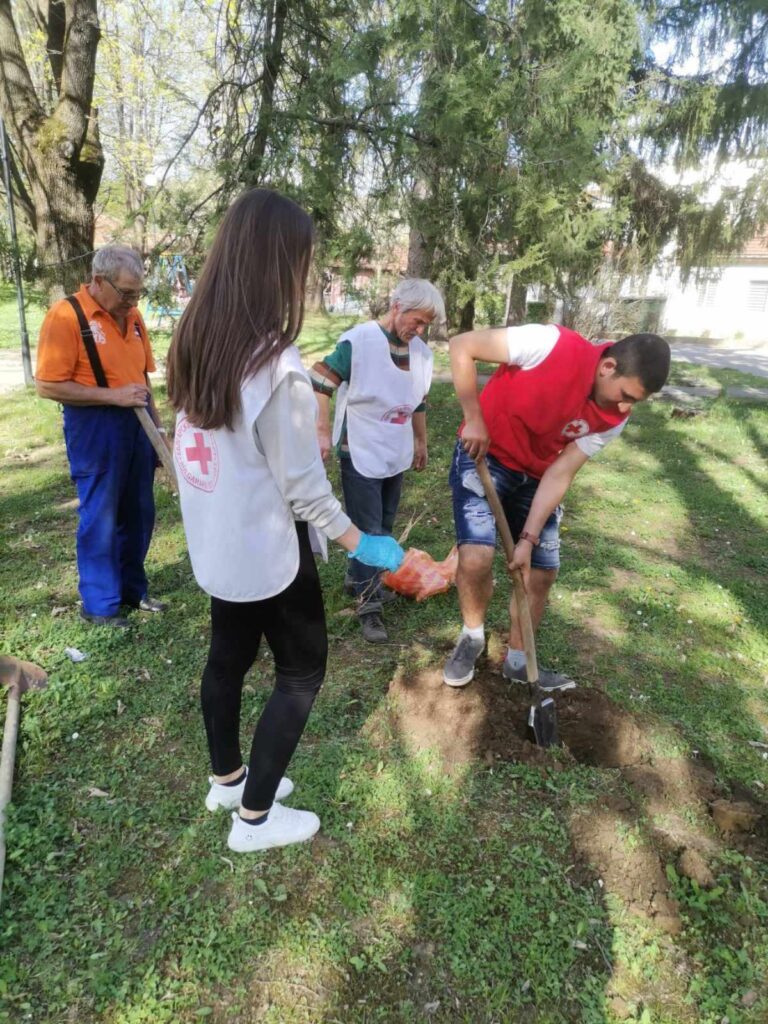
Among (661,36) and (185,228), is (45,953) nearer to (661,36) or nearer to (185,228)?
(185,228)

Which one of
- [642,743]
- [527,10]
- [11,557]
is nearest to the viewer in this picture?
[642,743]

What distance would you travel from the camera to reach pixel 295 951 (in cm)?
185

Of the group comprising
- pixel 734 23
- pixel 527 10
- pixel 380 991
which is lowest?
pixel 380 991

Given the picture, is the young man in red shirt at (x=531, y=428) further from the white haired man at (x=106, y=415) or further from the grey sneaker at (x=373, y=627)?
the white haired man at (x=106, y=415)

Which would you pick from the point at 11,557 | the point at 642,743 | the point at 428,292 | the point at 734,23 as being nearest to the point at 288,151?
the point at 428,292

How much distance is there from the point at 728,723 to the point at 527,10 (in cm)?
517

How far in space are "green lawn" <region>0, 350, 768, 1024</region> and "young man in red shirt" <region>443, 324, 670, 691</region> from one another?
56 cm

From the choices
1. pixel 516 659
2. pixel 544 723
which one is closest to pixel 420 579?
pixel 516 659

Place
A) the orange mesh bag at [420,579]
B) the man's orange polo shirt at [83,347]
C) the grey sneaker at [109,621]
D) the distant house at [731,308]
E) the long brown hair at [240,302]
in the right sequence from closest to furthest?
the long brown hair at [240,302] < the man's orange polo shirt at [83,347] < the grey sneaker at [109,621] < the orange mesh bag at [420,579] < the distant house at [731,308]

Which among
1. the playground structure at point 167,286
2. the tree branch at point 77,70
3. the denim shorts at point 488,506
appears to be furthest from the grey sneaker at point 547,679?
the tree branch at point 77,70

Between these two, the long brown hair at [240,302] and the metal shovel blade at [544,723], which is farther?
the metal shovel blade at [544,723]

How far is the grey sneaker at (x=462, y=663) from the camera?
2.86 metres

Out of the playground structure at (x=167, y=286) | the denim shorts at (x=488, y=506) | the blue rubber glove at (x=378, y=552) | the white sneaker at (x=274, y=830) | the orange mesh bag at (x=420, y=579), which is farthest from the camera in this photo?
the playground structure at (x=167, y=286)

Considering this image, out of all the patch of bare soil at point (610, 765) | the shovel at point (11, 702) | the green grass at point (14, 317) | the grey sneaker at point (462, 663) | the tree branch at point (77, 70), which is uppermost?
the tree branch at point (77, 70)
